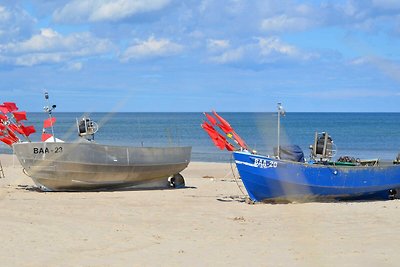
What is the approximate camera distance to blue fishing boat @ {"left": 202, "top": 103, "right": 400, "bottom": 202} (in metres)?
17.2

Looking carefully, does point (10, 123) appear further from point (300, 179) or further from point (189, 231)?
point (189, 231)

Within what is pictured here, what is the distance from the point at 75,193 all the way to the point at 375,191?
26.4ft

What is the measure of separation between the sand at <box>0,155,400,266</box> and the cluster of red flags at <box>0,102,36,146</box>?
2270 millimetres

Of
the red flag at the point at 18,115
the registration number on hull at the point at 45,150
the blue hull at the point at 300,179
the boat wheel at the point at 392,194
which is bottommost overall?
the boat wheel at the point at 392,194

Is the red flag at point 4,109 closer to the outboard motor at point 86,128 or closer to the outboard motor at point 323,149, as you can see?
the outboard motor at point 86,128

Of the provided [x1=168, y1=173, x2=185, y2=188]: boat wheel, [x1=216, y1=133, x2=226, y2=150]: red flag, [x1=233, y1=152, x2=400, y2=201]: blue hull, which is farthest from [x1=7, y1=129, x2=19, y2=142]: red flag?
[x1=233, y1=152, x2=400, y2=201]: blue hull

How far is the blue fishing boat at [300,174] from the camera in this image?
17.2 metres

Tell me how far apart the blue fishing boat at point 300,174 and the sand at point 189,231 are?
393mm

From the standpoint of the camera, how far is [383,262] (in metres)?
10.6

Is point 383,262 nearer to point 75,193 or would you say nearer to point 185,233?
point 185,233

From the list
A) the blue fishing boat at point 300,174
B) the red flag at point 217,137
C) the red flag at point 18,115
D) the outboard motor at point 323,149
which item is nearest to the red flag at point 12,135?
the red flag at point 18,115

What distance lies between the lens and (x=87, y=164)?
2014 cm

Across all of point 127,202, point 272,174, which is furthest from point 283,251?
point 127,202

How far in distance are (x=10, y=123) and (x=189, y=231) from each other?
32.8 feet
